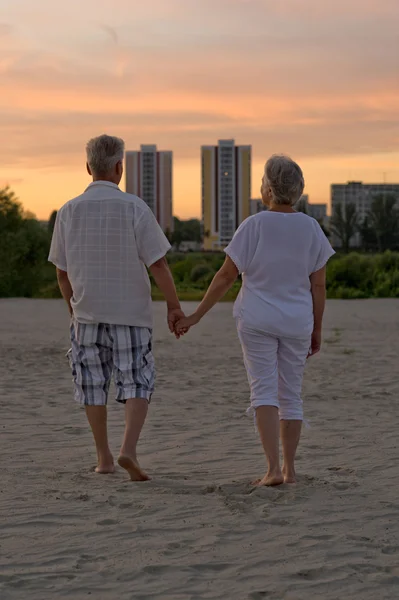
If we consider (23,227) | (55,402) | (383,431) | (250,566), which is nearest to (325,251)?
(250,566)

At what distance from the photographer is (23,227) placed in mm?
35312

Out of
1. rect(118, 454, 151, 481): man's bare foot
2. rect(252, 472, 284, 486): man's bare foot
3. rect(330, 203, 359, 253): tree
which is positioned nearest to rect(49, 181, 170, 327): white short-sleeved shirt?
rect(118, 454, 151, 481): man's bare foot

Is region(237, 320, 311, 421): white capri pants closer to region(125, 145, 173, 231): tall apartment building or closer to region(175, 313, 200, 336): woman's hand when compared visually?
region(175, 313, 200, 336): woman's hand

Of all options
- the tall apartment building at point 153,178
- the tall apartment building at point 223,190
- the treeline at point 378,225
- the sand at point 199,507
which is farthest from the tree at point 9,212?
the tall apartment building at point 153,178

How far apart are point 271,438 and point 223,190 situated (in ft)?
430

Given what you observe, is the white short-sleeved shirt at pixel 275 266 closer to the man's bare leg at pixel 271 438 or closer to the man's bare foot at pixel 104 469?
the man's bare leg at pixel 271 438

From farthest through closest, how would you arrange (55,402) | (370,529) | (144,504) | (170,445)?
(55,402), (170,445), (144,504), (370,529)

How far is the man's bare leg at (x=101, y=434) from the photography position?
5.53 m

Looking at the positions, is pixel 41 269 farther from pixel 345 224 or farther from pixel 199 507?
pixel 345 224

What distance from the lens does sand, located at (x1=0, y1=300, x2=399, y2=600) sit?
3.77 m

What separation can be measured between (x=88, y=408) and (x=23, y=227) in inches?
1201

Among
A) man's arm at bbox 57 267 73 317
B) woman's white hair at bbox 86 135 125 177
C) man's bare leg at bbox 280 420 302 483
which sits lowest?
man's bare leg at bbox 280 420 302 483

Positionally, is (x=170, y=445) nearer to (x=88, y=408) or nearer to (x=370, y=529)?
(x=88, y=408)

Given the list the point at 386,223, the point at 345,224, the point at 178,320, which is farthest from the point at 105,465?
the point at 345,224
